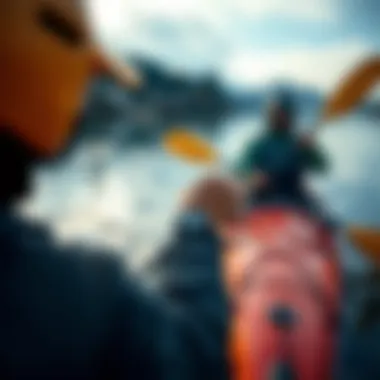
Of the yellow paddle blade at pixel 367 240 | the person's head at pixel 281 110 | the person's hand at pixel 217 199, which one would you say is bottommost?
the yellow paddle blade at pixel 367 240

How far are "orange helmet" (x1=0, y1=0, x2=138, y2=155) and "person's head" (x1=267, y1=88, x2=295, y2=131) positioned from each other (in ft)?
0.55

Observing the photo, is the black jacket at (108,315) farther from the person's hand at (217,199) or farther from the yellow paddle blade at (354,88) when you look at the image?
the yellow paddle blade at (354,88)

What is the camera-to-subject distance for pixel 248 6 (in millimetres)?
1159

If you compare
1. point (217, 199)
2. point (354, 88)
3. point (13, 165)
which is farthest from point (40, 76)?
point (354, 88)

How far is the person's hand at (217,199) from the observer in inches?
43.4

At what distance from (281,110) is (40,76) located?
29 centimetres

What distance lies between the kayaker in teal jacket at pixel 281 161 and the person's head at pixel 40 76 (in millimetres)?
183

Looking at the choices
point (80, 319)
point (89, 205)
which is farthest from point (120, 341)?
point (89, 205)

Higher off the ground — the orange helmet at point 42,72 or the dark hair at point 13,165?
the orange helmet at point 42,72

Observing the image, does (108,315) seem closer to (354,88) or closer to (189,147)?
(189,147)

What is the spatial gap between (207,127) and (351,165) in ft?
0.57

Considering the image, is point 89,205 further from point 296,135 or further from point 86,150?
point 296,135

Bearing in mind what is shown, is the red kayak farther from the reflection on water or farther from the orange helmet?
the orange helmet

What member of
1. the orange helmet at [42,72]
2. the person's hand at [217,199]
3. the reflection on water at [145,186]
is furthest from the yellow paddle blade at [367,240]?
the orange helmet at [42,72]
